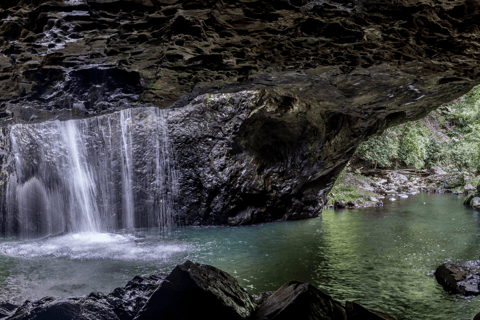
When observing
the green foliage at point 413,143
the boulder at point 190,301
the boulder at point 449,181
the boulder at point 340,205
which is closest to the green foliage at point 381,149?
the green foliage at point 413,143

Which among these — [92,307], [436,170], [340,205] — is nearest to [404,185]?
[436,170]

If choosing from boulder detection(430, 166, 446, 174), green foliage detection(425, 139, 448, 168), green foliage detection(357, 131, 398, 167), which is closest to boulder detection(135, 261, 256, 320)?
green foliage detection(357, 131, 398, 167)

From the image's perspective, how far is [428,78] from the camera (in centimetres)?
503

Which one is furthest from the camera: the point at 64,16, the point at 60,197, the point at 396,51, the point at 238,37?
the point at 60,197

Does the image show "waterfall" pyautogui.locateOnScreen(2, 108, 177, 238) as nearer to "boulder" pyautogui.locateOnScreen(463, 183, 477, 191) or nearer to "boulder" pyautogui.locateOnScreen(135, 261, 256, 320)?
"boulder" pyautogui.locateOnScreen(135, 261, 256, 320)

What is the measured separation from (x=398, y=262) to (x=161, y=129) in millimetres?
9355

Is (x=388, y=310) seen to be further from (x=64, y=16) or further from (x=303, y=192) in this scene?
(x=303, y=192)

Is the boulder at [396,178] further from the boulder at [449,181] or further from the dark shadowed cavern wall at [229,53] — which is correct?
the dark shadowed cavern wall at [229,53]

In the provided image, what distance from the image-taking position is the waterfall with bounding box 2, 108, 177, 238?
12.5 metres

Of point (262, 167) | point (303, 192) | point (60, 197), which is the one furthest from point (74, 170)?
point (303, 192)

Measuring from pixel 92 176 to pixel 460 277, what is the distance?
1211 cm

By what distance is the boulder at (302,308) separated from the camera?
332 cm

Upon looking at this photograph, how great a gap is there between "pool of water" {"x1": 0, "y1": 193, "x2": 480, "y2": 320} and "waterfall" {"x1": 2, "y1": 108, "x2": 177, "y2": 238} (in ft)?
4.64

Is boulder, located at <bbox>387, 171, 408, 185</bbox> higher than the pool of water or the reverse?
higher
